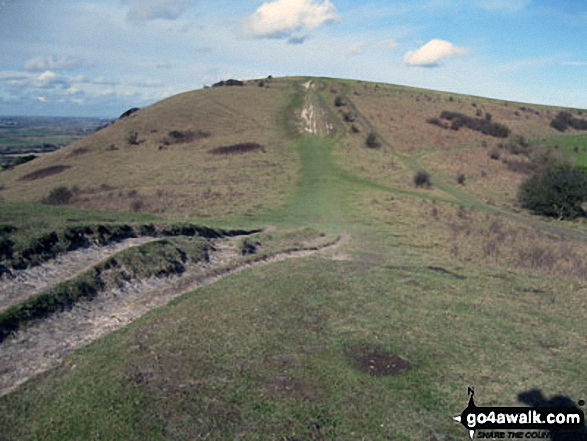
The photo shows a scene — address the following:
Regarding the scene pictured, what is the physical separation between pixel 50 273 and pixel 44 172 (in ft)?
145

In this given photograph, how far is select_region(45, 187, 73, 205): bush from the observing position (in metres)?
35.3

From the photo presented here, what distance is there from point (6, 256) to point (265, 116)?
61025 millimetres

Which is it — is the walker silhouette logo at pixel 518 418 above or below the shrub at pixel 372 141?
below

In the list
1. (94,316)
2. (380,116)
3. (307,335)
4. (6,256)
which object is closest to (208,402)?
(307,335)

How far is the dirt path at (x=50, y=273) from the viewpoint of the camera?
1193 centimetres

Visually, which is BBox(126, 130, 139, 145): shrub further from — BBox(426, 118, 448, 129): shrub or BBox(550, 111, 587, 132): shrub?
BBox(550, 111, 587, 132): shrub

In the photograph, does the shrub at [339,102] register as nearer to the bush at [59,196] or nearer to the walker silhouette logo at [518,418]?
the bush at [59,196]

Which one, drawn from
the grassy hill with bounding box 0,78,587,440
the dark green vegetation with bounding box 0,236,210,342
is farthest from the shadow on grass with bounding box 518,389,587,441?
the dark green vegetation with bounding box 0,236,210,342

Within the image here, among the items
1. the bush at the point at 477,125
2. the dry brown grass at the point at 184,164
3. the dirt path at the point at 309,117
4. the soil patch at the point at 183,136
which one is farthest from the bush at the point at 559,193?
the bush at the point at 477,125

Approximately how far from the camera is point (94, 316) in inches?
476

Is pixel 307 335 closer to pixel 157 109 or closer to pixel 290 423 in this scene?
pixel 290 423

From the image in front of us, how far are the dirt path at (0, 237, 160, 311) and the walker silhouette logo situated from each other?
34.3 feet

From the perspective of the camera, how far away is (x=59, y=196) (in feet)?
119

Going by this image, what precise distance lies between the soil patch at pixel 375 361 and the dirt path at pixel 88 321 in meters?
5.84
